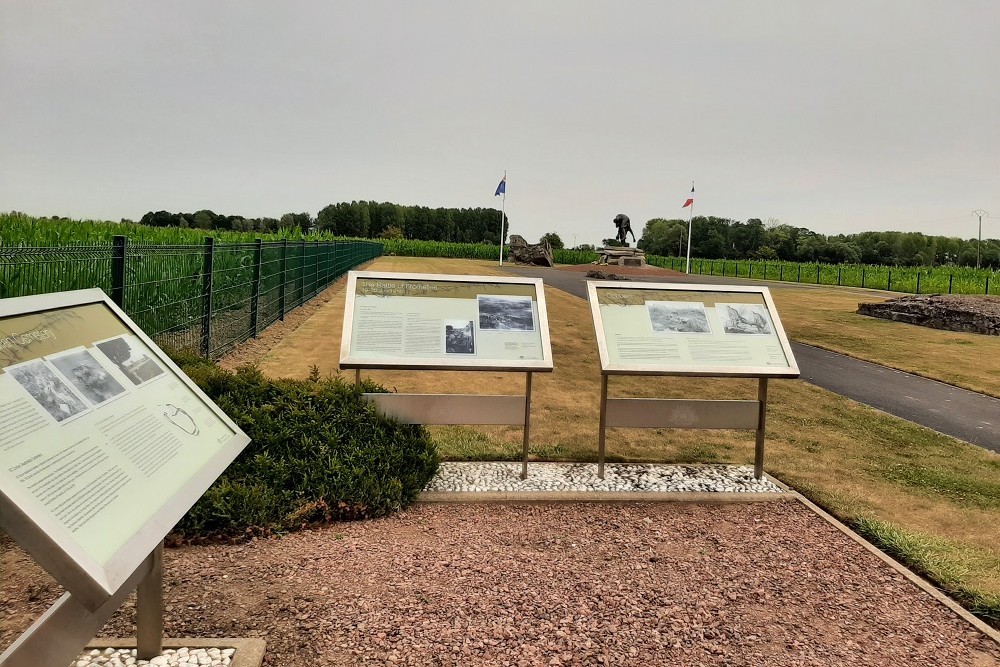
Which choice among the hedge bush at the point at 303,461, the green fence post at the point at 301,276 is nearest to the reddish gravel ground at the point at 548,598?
the hedge bush at the point at 303,461

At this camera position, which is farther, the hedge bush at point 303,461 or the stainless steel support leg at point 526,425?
the stainless steel support leg at point 526,425

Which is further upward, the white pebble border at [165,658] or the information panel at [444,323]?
the information panel at [444,323]

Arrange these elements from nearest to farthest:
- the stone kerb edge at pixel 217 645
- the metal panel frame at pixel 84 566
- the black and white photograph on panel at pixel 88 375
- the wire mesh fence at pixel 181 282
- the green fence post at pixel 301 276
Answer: the metal panel frame at pixel 84 566, the black and white photograph on panel at pixel 88 375, the stone kerb edge at pixel 217 645, the wire mesh fence at pixel 181 282, the green fence post at pixel 301 276

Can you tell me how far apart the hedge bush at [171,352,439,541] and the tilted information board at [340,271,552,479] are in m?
0.29

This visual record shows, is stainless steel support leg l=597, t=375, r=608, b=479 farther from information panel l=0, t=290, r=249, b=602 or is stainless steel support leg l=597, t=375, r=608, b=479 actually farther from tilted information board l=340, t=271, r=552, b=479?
information panel l=0, t=290, r=249, b=602

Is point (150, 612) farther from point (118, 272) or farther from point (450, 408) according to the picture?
point (118, 272)

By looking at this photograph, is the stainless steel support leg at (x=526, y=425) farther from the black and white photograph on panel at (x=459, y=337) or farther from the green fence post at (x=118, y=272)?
the green fence post at (x=118, y=272)

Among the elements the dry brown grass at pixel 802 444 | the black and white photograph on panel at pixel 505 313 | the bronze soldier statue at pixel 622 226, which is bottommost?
the dry brown grass at pixel 802 444

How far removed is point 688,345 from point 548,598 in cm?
275

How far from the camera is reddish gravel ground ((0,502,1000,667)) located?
3045 millimetres

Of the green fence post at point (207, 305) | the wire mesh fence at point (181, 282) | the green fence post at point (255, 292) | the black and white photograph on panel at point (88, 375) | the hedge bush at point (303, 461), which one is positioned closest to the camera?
the black and white photograph on panel at point (88, 375)

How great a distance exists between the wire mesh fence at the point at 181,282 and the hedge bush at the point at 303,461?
177 cm

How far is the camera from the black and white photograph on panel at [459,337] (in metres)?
5.19

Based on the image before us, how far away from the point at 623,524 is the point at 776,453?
266cm
